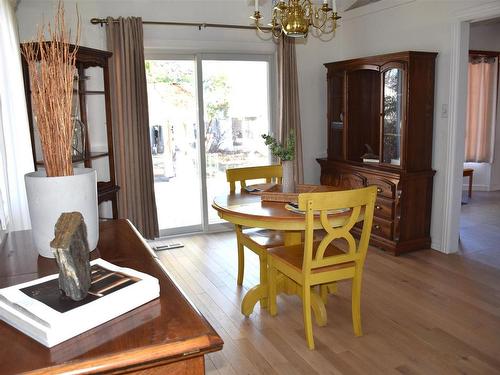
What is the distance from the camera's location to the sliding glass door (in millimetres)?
4785

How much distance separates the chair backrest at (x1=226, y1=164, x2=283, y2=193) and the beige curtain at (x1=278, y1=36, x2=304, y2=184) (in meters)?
1.12

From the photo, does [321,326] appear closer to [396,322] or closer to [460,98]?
[396,322]

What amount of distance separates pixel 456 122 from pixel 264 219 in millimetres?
2362

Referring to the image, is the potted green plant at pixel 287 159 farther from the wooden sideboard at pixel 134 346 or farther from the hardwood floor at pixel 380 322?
the wooden sideboard at pixel 134 346

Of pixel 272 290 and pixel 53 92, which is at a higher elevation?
pixel 53 92

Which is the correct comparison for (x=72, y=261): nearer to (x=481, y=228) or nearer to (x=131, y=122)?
(x=131, y=122)

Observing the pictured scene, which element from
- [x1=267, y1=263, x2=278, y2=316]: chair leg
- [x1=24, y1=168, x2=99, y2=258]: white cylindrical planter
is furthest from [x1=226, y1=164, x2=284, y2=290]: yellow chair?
[x1=24, y1=168, x2=99, y2=258]: white cylindrical planter

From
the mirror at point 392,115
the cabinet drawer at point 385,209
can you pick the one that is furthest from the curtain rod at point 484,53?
the cabinet drawer at point 385,209

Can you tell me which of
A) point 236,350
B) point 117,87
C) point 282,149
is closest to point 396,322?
point 236,350

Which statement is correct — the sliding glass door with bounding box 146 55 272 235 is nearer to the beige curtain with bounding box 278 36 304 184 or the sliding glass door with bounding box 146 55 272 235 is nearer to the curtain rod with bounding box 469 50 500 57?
the beige curtain with bounding box 278 36 304 184

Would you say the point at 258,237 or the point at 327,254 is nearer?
the point at 327,254

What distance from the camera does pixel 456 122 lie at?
13.2 ft

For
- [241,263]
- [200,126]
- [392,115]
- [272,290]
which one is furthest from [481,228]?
[200,126]

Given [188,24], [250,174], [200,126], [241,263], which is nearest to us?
[241,263]
